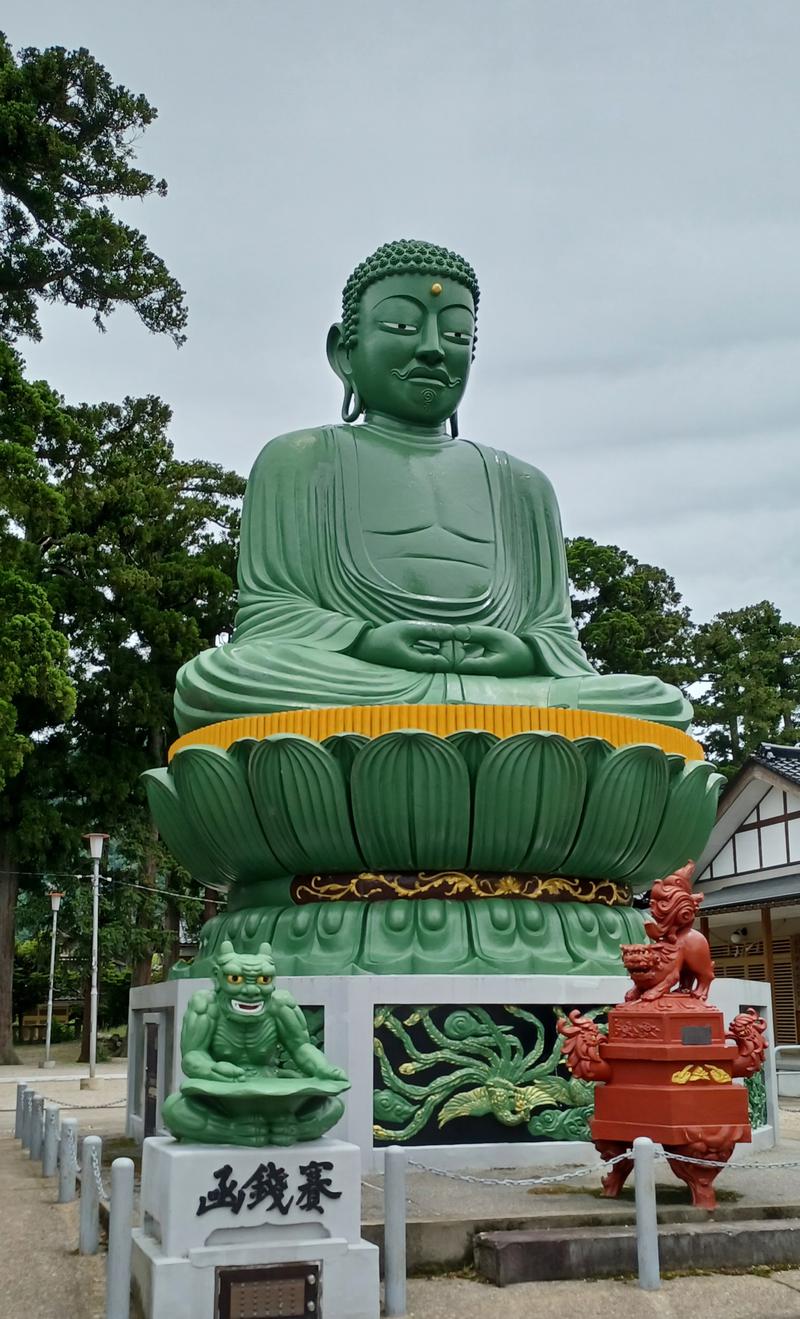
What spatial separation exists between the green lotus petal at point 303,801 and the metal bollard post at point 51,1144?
199 centimetres

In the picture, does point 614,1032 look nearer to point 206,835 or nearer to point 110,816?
point 206,835

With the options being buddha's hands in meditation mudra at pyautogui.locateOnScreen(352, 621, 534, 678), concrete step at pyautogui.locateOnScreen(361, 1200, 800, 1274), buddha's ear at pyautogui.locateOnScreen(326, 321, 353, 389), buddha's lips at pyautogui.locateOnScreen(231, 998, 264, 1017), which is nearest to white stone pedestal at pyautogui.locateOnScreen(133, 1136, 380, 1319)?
buddha's lips at pyautogui.locateOnScreen(231, 998, 264, 1017)

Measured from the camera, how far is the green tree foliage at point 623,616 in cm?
2417

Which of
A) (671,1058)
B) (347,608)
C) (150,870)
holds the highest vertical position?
(347,608)

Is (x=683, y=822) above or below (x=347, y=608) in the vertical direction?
below

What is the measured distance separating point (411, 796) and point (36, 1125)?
3.42 m

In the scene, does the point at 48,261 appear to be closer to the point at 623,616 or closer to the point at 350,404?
the point at 350,404

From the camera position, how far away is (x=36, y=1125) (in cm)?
791

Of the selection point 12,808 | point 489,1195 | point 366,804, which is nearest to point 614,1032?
point 489,1195

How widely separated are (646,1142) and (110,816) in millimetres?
19336

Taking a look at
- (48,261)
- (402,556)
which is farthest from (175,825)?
(48,261)

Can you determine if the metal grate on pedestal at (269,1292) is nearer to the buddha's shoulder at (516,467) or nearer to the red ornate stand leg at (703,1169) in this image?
the red ornate stand leg at (703,1169)

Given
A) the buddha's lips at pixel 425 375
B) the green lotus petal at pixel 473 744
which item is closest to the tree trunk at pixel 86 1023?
the buddha's lips at pixel 425 375

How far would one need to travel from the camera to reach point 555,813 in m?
6.70
